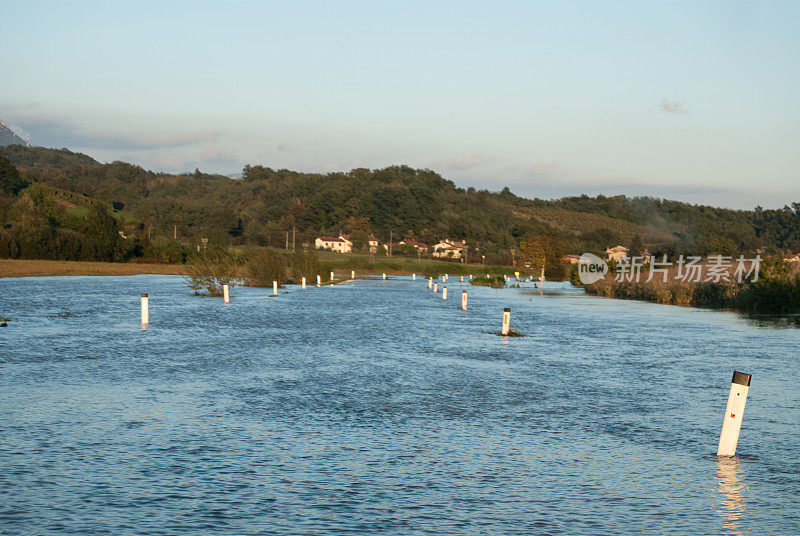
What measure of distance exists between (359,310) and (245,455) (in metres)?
28.4

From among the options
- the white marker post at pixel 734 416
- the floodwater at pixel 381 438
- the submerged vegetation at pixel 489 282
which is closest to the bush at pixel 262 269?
the submerged vegetation at pixel 489 282

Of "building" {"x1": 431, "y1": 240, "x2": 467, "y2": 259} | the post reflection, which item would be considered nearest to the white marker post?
the post reflection

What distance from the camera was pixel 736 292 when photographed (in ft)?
160

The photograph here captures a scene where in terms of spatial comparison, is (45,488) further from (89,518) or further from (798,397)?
(798,397)

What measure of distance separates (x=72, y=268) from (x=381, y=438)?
79030 mm

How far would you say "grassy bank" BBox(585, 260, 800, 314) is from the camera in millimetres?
44531

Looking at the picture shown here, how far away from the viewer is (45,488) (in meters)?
7.26

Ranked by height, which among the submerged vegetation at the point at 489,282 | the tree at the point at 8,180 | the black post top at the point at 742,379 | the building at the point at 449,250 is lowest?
the submerged vegetation at the point at 489,282

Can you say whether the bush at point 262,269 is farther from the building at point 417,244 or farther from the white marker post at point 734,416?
the building at point 417,244

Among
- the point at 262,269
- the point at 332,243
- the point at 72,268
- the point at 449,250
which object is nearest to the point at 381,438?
the point at 262,269

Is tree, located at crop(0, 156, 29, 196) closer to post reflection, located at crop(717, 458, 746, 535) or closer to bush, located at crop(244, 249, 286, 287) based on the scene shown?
bush, located at crop(244, 249, 286, 287)

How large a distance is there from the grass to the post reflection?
188 ft

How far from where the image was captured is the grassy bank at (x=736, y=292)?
44.5m

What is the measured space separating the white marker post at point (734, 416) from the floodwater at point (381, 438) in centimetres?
19
